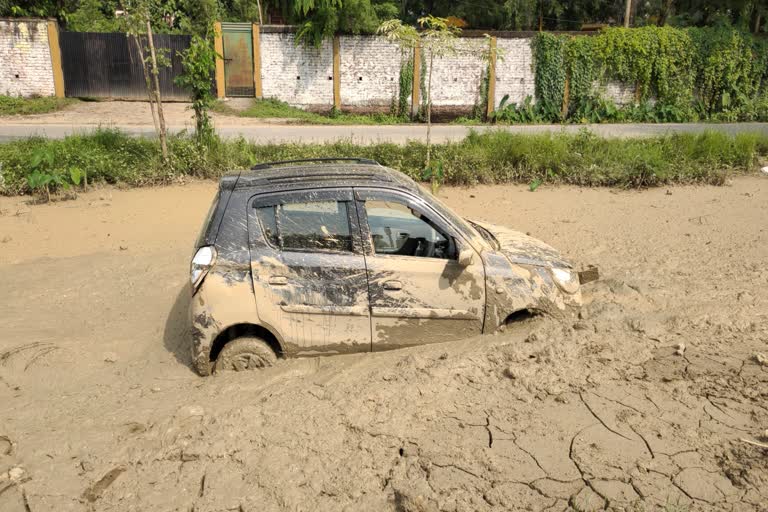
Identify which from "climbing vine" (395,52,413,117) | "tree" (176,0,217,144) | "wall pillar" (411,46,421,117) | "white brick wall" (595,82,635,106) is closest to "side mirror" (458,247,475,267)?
"tree" (176,0,217,144)

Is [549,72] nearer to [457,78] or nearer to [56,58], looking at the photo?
[457,78]

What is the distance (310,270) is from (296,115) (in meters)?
18.5

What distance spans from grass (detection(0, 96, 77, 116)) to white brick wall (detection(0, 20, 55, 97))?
519 mm

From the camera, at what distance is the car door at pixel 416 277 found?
5.33 meters

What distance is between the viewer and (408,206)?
545cm

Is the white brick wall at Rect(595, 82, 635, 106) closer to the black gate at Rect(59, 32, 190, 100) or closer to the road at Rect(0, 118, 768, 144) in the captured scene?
the road at Rect(0, 118, 768, 144)

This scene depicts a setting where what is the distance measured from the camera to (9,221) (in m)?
10.2

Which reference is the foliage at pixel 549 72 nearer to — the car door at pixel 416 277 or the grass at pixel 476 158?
the grass at pixel 476 158

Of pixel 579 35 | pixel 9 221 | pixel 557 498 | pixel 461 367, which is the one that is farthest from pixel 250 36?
pixel 557 498

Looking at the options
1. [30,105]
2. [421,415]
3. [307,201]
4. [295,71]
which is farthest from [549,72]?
[421,415]

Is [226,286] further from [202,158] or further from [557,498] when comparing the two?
[202,158]

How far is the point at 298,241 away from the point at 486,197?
21.5 feet

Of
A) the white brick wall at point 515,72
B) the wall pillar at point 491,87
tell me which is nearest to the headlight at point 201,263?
the wall pillar at point 491,87

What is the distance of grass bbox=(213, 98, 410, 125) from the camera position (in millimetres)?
22359
